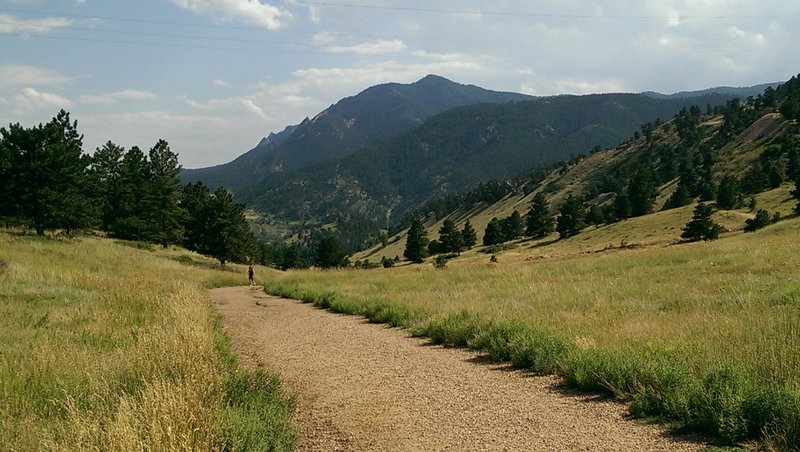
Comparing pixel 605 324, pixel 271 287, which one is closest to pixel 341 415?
pixel 605 324

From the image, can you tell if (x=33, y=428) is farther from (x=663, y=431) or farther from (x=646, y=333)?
(x=646, y=333)

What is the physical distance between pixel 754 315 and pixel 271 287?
24.3 meters

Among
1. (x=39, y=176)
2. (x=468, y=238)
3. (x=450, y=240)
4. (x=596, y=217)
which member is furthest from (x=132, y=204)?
(x=596, y=217)

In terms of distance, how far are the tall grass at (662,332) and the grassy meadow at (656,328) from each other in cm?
2

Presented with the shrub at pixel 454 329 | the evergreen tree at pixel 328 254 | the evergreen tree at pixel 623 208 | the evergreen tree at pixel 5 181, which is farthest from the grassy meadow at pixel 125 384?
the evergreen tree at pixel 623 208

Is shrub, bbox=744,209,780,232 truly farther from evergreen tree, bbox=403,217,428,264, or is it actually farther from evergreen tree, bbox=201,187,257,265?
evergreen tree, bbox=201,187,257,265

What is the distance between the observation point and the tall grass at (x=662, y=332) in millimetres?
5531

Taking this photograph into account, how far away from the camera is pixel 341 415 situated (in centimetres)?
657

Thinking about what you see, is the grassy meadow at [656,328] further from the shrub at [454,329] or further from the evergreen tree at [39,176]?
the evergreen tree at [39,176]

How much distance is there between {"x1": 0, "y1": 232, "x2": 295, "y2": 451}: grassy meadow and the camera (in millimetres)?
4516

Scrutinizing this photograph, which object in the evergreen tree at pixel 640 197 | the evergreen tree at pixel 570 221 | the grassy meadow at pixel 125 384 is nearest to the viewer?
the grassy meadow at pixel 125 384

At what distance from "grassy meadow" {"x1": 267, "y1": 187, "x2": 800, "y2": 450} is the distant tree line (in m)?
25.3

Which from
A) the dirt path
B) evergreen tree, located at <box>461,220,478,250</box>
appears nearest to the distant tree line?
the dirt path

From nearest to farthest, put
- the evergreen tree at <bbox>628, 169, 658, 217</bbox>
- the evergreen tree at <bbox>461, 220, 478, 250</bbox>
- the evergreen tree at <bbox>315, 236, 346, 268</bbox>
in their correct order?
the evergreen tree at <bbox>315, 236, 346, 268</bbox> → the evergreen tree at <bbox>628, 169, 658, 217</bbox> → the evergreen tree at <bbox>461, 220, 478, 250</bbox>
